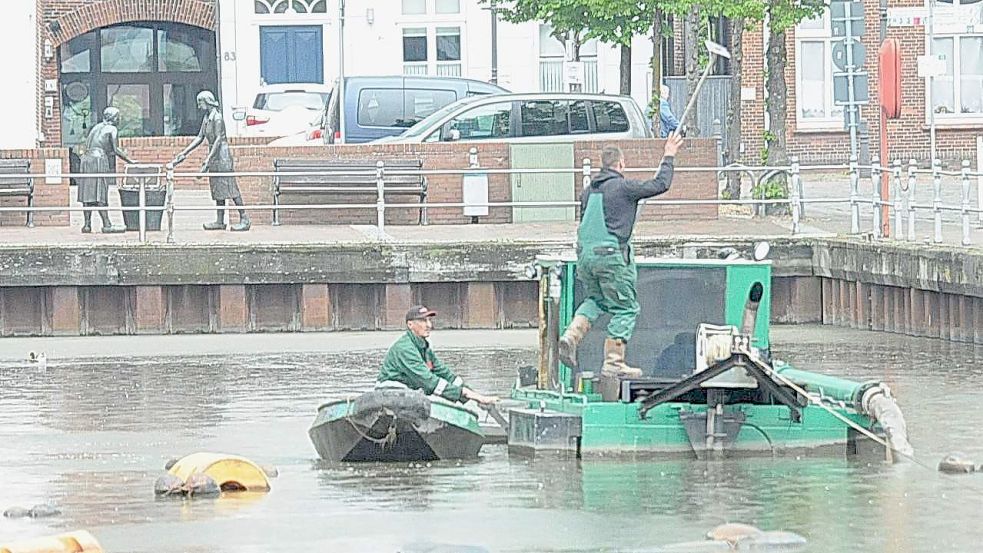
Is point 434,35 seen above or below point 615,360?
above

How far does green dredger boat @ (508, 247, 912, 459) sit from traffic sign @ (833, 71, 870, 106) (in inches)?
389

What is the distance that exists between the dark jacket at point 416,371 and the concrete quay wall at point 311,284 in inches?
366

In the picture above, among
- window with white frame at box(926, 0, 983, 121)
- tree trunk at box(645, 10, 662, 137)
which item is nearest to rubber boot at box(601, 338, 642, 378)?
tree trunk at box(645, 10, 662, 137)

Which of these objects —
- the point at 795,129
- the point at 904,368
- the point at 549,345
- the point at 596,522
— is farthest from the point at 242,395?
the point at 795,129

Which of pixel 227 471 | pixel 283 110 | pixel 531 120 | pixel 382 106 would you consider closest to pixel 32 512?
pixel 227 471

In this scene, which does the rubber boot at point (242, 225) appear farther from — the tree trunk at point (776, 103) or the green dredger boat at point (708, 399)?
the green dredger boat at point (708, 399)

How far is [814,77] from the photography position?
43594 mm

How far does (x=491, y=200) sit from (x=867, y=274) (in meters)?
5.85

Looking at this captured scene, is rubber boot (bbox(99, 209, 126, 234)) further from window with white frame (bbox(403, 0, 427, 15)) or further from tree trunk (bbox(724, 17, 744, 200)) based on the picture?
window with white frame (bbox(403, 0, 427, 15))

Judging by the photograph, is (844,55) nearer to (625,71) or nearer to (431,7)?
(625,71)

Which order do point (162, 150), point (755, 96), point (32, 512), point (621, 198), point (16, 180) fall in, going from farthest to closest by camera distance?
point (755, 96), point (162, 150), point (16, 180), point (621, 198), point (32, 512)

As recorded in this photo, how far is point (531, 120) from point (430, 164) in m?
1.74

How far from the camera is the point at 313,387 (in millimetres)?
20719

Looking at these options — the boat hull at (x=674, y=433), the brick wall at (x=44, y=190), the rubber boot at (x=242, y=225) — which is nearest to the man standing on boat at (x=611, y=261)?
the boat hull at (x=674, y=433)
